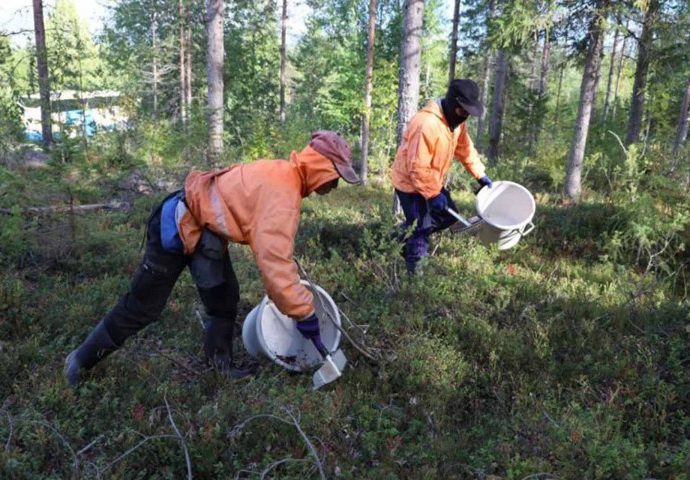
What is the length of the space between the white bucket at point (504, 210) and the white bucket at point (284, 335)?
6.92 ft

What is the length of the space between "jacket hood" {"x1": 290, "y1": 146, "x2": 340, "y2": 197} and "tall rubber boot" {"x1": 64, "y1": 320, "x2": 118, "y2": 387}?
1.69m

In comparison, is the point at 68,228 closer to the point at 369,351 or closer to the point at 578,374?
the point at 369,351

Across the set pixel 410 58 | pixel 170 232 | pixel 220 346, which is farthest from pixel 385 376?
pixel 410 58

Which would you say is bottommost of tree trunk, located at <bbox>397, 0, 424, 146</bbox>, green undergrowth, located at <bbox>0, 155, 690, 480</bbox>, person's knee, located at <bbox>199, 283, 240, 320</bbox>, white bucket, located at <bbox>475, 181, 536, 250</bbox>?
green undergrowth, located at <bbox>0, 155, 690, 480</bbox>

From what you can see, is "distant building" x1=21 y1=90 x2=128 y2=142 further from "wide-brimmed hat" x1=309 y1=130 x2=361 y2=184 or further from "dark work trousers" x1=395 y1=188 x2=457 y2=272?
"wide-brimmed hat" x1=309 y1=130 x2=361 y2=184

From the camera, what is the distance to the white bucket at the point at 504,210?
17.5 feet

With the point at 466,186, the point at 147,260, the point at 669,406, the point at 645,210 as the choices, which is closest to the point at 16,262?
the point at 147,260

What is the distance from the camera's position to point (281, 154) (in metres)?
13.7

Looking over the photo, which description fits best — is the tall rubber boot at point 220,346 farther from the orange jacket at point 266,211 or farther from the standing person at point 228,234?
the orange jacket at point 266,211

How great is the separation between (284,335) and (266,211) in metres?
1.49

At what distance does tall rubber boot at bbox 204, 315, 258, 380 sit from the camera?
3816 mm

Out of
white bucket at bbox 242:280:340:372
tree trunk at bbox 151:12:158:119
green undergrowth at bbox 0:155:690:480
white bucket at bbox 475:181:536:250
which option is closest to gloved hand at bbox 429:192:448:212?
white bucket at bbox 475:181:536:250

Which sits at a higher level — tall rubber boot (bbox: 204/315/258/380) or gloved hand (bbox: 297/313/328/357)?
gloved hand (bbox: 297/313/328/357)

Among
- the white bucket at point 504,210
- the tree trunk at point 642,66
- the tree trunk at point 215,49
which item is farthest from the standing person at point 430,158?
the tree trunk at point 215,49
